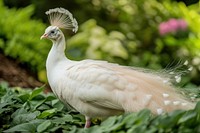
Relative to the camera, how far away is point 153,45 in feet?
30.4

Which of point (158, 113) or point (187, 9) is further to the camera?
point (187, 9)


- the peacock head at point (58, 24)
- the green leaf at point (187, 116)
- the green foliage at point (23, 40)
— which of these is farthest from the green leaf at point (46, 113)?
the green foliage at point (23, 40)

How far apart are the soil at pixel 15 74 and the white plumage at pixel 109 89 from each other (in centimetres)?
237

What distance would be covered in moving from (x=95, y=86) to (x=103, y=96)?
104 mm

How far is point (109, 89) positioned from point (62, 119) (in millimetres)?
488

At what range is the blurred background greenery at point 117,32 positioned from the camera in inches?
302

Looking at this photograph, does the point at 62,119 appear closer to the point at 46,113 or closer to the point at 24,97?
the point at 46,113

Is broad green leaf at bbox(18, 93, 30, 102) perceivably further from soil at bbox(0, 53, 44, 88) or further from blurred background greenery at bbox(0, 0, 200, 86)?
blurred background greenery at bbox(0, 0, 200, 86)

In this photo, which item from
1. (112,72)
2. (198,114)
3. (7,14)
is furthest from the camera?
(7,14)

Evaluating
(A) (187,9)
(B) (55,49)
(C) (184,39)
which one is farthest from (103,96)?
(A) (187,9)

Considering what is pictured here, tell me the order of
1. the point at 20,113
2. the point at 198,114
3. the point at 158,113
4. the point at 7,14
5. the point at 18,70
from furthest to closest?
the point at 7,14
the point at 18,70
the point at 20,113
the point at 158,113
the point at 198,114

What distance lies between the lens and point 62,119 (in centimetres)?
436

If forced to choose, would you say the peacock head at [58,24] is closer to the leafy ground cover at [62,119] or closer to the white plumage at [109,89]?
the white plumage at [109,89]

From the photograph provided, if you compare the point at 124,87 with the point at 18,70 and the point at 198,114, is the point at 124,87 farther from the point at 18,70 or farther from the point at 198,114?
the point at 18,70
